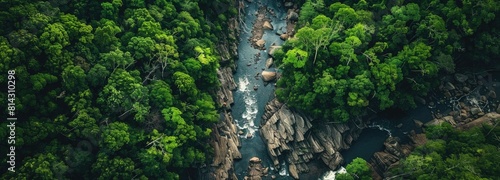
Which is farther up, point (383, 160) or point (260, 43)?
point (260, 43)

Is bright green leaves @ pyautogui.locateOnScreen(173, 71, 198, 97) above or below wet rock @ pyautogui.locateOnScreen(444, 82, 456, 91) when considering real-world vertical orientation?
below

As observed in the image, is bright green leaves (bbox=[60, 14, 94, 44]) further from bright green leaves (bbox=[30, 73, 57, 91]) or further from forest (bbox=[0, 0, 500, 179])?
bright green leaves (bbox=[30, 73, 57, 91])

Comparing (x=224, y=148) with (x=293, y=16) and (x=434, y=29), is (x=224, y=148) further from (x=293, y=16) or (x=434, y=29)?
(x=434, y=29)

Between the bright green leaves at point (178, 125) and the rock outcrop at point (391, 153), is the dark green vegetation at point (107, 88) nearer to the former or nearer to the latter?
the bright green leaves at point (178, 125)

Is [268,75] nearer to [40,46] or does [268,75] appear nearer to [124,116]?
Answer: [124,116]

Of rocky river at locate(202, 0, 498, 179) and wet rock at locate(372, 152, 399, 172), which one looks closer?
wet rock at locate(372, 152, 399, 172)

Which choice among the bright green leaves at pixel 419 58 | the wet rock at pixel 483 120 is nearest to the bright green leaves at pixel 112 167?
the bright green leaves at pixel 419 58

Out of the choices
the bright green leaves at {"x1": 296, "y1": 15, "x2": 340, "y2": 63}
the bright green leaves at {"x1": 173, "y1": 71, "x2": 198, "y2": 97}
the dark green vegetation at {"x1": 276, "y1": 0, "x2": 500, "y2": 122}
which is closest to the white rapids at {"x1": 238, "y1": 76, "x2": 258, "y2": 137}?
the dark green vegetation at {"x1": 276, "y1": 0, "x2": 500, "y2": 122}

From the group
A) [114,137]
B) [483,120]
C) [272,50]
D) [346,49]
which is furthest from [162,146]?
[483,120]
